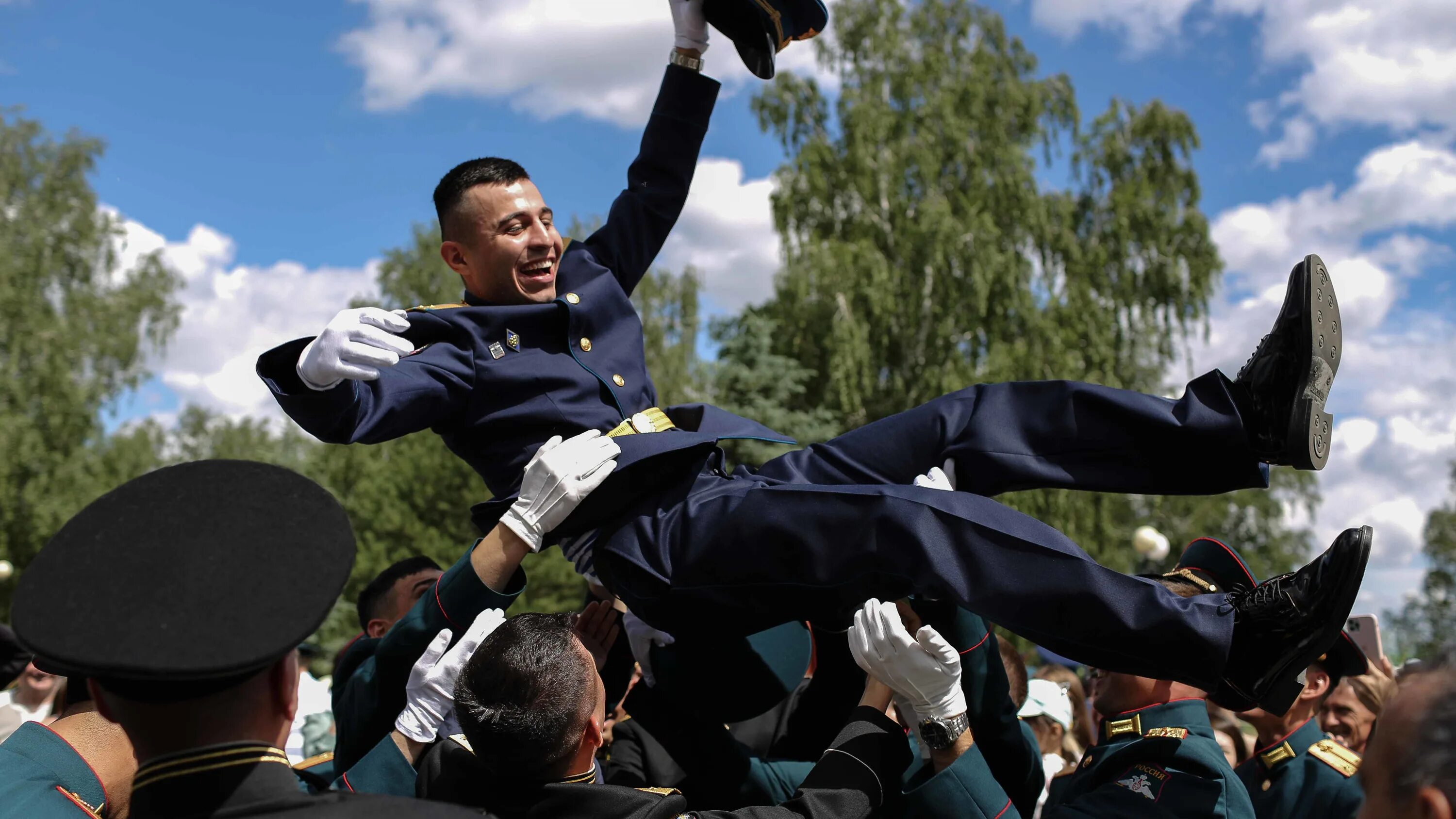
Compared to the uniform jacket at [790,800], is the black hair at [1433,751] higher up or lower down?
higher up

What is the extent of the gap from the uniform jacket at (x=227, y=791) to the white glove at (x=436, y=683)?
1334mm

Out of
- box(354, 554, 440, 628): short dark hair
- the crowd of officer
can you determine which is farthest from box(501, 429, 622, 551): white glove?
Answer: box(354, 554, 440, 628): short dark hair

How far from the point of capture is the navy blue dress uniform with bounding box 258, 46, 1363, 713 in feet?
9.21

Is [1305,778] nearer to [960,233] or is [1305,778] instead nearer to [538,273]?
[538,273]

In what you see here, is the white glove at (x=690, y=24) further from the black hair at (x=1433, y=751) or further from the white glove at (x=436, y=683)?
the black hair at (x=1433, y=751)

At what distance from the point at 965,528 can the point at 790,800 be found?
0.76 m

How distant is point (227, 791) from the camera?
1614 millimetres

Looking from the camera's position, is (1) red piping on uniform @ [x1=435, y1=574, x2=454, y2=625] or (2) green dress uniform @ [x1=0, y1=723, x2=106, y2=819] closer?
(2) green dress uniform @ [x1=0, y1=723, x2=106, y2=819]

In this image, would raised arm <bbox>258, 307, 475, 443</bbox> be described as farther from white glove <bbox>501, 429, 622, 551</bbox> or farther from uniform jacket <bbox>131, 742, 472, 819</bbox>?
uniform jacket <bbox>131, 742, 472, 819</bbox>

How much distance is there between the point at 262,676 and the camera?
5.49ft

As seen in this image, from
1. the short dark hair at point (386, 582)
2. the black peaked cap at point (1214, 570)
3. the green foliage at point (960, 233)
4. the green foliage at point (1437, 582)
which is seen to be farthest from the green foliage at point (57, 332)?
the green foliage at point (1437, 582)

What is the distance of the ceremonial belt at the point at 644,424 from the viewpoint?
3.46m

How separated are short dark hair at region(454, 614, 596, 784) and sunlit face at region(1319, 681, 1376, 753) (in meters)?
3.48

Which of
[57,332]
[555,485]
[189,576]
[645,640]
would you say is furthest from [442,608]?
[57,332]
